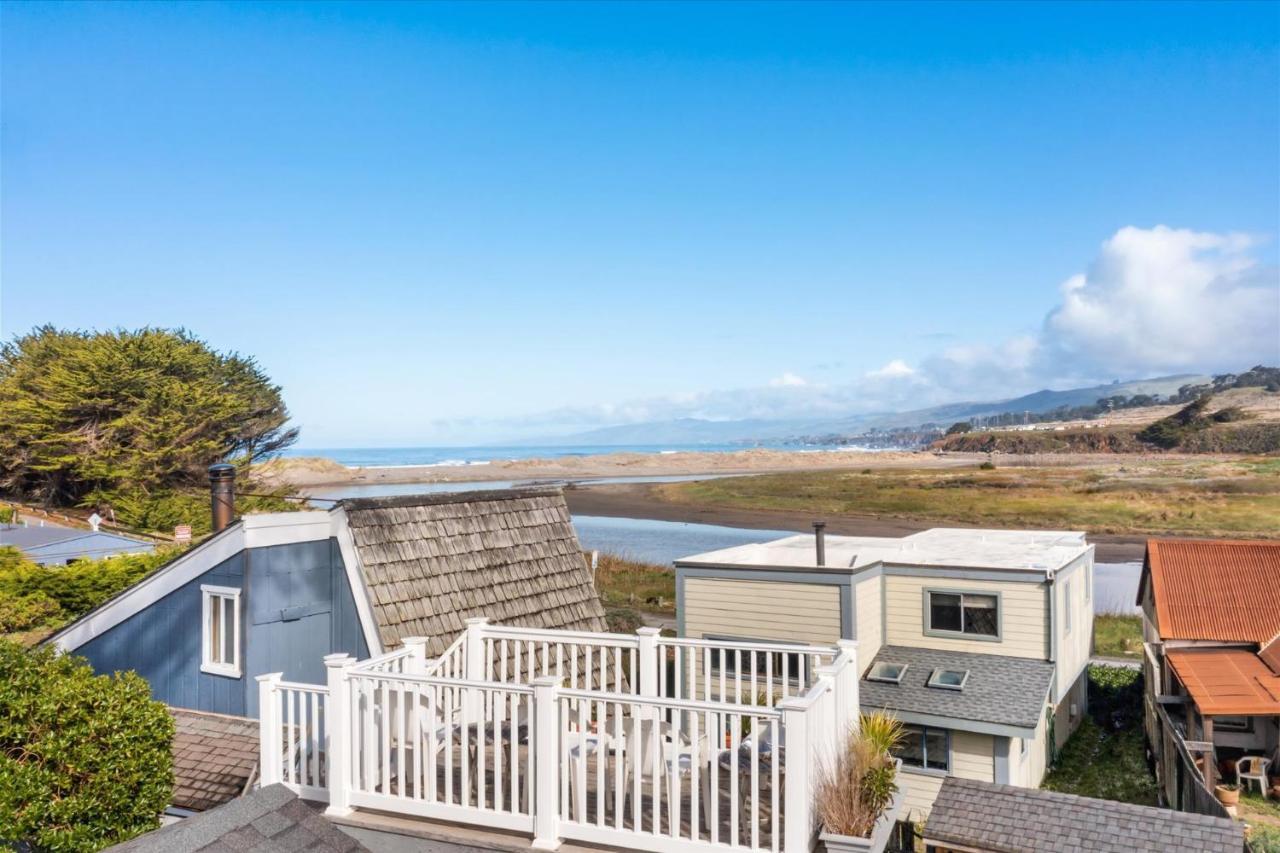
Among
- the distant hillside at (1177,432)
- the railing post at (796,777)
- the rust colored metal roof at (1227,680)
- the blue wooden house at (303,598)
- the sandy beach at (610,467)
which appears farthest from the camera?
the sandy beach at (610,467)

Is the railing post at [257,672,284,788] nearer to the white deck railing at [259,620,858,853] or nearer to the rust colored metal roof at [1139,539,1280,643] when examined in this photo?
the white deck railing at [259,620,858,853]

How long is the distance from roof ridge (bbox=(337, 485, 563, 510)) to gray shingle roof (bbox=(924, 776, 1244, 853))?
5.86 m

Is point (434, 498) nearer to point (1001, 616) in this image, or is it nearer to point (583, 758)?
point (583, 758)

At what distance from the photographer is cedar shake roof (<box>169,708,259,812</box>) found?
7.13 m

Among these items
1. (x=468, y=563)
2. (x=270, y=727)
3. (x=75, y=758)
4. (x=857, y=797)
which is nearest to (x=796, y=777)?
(x=857, y=797)

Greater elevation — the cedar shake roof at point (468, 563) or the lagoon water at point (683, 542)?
the cedar shake roof at point (468, 563)

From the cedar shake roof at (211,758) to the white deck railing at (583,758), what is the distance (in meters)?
0.63

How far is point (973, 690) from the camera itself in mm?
14422

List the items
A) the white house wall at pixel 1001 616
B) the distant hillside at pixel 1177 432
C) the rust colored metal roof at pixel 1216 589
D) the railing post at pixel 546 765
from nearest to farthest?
the railing post at pixel 546 765
the white house wall at pixel 1001 616
the rust colored metal roof at pixel 1216 589
the distant hillside at pixel 1177 432

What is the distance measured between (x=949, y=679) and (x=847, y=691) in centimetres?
981

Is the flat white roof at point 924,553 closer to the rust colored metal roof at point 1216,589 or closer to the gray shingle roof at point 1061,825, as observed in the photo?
the rust colored metal roof at point 1216,589

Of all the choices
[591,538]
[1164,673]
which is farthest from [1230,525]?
[1164,673]

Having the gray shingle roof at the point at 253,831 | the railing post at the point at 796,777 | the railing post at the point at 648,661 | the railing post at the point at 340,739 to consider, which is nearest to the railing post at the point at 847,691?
the railing post at the point at 796,777

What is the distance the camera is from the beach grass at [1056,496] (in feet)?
186
